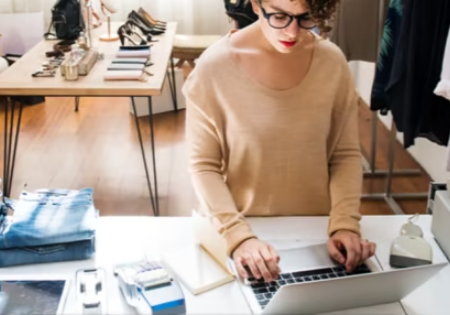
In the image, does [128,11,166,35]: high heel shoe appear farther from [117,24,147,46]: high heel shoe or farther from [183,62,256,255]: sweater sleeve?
[183,62,256,255]: sweater sleeve

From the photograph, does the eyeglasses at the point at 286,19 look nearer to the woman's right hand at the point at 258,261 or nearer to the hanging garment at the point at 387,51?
the woman's right hand at the point at 258,261

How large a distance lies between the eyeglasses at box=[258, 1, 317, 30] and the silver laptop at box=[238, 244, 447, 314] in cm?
46

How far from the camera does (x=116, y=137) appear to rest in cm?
382

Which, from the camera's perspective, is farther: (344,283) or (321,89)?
(321,89)

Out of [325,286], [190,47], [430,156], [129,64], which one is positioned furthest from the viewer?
[190,47]

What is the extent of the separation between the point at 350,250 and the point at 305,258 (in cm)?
9

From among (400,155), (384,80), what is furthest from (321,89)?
(400,155)

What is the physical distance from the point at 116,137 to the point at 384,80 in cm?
183

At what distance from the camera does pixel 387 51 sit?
255 centimetres

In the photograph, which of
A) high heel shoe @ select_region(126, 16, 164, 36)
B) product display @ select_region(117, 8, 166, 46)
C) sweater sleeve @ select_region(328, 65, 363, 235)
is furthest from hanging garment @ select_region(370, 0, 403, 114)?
high heel shoe @ select_region(126, 16, 164, 36)

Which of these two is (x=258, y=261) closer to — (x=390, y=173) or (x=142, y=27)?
(x=390, y=173)

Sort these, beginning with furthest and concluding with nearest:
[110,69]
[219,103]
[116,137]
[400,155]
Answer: [116,137] → [400,155] → [110,69] → [219,103]

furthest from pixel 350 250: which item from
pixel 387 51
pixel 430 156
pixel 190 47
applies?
pixel 190 47

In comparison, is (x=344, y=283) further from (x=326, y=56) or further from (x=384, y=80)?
(x=384, y=80)
